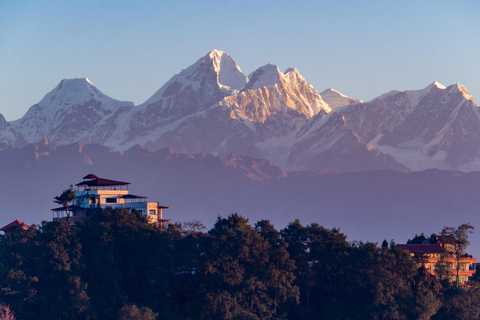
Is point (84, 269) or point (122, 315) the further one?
point (84, 269)

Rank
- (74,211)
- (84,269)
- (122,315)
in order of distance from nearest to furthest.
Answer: (122,315)
(84,269)
(74,211)

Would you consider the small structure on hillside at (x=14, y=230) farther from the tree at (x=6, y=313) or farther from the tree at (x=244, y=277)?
the tree at (x=244, y=277)

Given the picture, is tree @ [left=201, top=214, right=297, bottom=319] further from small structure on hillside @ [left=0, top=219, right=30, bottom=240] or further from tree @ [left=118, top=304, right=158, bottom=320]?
small structure on hillside @ [left=0, top=219, right=30, bottom=240]

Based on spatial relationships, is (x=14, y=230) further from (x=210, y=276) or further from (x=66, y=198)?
(x=210, y=276)

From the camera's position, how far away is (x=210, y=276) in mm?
165500

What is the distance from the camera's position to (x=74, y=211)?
199 m

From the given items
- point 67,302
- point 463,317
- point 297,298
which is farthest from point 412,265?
point 67,302

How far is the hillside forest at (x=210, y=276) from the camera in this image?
6511 inches

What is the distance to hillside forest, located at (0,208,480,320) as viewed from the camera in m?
165

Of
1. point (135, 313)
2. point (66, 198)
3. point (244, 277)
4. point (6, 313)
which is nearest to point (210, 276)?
point (244, 277)

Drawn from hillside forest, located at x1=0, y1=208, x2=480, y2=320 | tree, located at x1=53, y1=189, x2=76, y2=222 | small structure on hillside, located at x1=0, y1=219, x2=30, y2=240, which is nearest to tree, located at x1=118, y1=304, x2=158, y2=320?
hillside forest, located at x1=0, y1=208, x2=480, y2=320

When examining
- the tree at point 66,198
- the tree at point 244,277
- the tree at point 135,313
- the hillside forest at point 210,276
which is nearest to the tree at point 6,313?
the hillside forest at point 210,276

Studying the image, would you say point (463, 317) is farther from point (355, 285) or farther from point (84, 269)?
point (84, 269)

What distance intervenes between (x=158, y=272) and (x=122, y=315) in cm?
1107
